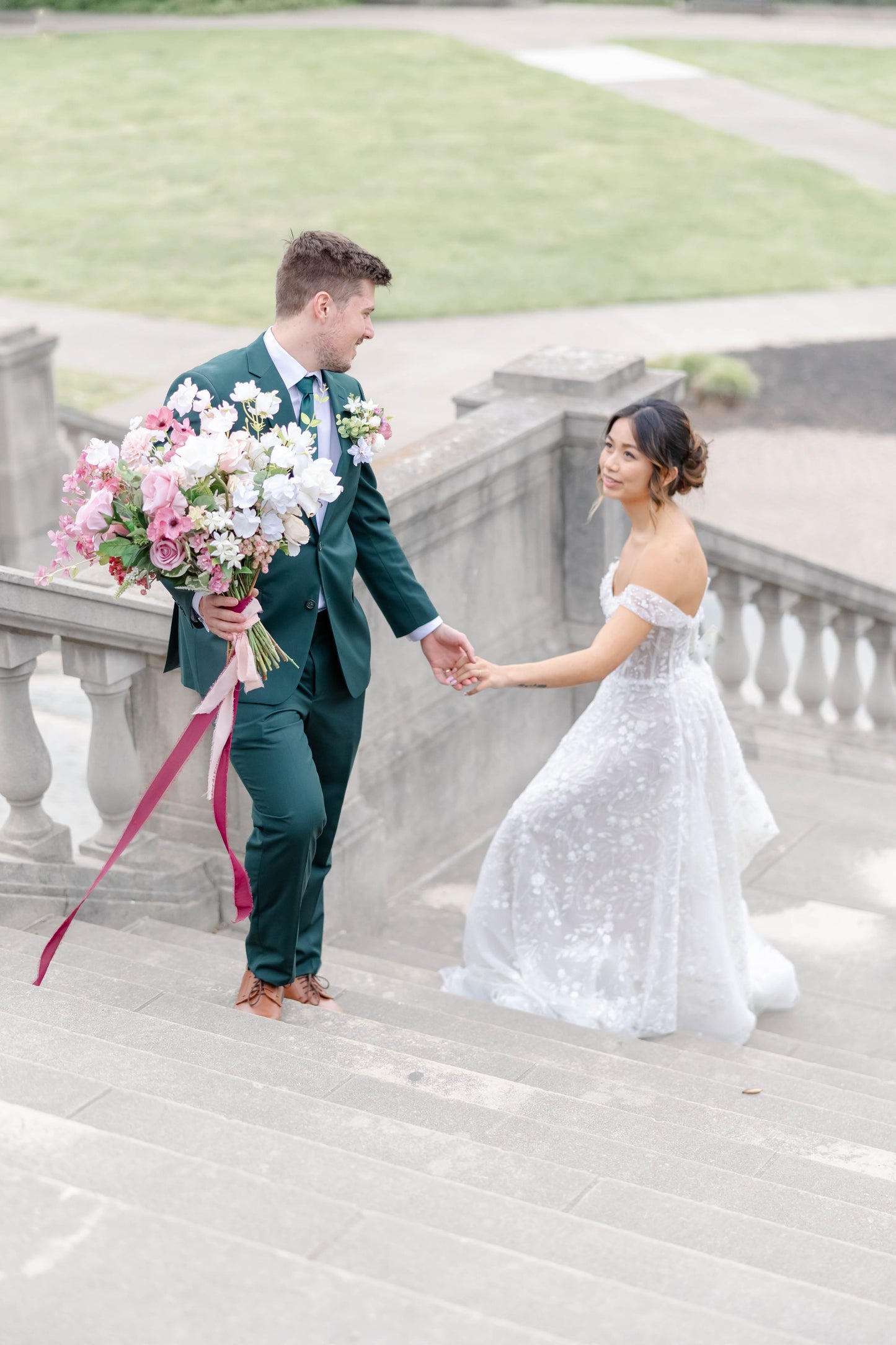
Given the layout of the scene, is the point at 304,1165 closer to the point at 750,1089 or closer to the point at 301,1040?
the point at 301,1040

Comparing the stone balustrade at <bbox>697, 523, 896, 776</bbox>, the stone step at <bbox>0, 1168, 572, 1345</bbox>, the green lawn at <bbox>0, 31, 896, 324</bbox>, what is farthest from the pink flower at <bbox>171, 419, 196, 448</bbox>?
the green lawn at <bbox>0, 31, 896, 324</bbox>

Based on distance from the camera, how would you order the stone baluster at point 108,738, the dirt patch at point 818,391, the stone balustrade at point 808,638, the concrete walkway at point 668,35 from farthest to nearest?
the concrete walkway at point 668,35 < the dirt patch at point 818,391 < the stone balustrade at point 808,638 < the stone baluster at point 108,738

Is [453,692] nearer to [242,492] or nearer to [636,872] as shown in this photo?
[636,872]

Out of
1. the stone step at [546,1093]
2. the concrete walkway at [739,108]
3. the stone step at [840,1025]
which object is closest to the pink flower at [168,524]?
the stone step at [546,1093]

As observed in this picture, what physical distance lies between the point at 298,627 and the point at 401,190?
20533mm

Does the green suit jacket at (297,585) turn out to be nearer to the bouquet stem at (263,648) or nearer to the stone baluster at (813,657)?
the bouquet stem at (263,648)

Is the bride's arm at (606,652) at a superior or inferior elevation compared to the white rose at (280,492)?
inferior

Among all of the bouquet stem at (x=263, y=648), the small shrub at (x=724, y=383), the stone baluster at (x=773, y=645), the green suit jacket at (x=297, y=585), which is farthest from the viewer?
the small shrub at (x=724, y=383)

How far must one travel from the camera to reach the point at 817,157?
24875mm

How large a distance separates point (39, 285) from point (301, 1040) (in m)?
16.2

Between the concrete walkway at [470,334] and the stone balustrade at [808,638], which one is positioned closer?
the stone balustrade at [808,638]

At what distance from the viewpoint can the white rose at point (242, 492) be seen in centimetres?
357

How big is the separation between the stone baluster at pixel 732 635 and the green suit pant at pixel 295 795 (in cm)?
333

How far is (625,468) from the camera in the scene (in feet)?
15.1
